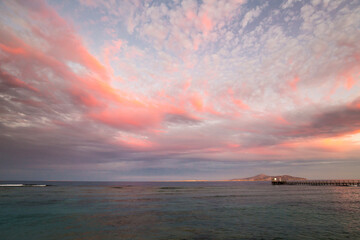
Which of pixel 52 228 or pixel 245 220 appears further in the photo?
pixel 245 220

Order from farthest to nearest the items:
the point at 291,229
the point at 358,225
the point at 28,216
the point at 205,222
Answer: the point at 28,216 → the point at 205,222 → the point at 358,225 → the point at 291,229

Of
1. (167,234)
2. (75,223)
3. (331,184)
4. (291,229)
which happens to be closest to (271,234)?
(291,229)

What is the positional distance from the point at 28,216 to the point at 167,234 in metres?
25.2

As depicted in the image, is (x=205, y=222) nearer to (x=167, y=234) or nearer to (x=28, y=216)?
(x=167, y=234)

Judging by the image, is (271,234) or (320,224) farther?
(320,224)

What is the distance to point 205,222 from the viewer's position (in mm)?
28438

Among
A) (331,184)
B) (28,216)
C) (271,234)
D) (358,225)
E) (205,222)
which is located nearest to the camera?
(271,234)

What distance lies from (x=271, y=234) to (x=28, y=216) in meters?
35.8

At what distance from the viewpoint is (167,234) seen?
22.7 metres

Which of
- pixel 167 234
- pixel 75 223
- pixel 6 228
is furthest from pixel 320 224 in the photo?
pixel 6 228

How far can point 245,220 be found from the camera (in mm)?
29438

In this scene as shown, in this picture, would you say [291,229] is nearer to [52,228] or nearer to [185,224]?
[185,224]

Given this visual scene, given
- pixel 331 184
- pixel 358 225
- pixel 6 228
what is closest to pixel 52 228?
pixel 6 228

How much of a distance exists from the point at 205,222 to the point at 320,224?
48.8ft
